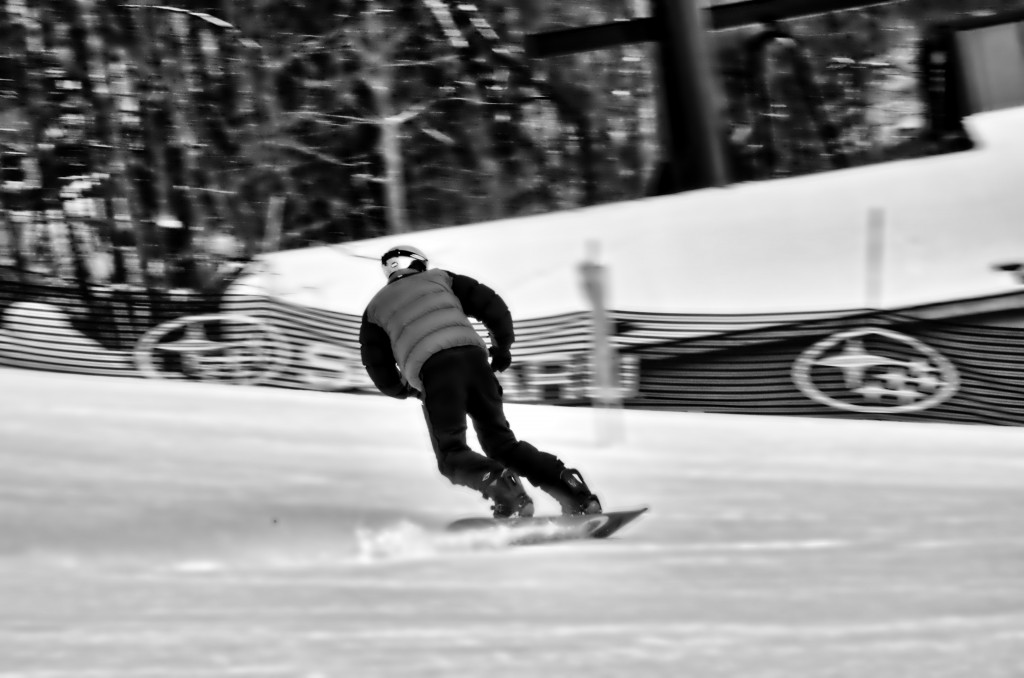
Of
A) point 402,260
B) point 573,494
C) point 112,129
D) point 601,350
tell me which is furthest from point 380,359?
point 112,129

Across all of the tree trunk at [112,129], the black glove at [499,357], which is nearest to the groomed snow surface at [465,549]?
the black glove at [499,357]

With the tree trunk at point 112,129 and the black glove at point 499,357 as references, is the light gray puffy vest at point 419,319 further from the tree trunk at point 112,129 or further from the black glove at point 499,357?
the tree trunk at point 112,129

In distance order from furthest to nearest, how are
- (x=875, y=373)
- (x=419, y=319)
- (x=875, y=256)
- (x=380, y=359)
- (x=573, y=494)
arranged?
(x=875, y=256) < (x=875, y=373) < (x=380, y=359) < (x=419, y=319) < (x=573, y=494)

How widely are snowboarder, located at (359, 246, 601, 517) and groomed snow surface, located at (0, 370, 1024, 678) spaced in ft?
0.81

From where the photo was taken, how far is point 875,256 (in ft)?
31.8

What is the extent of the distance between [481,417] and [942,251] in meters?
5.44

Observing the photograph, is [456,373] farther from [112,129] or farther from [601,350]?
[112,129]

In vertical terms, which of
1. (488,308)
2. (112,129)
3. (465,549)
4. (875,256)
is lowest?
(465,549)

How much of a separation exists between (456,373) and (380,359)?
359mm

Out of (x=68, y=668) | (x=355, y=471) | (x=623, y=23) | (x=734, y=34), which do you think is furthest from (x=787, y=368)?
(x=734, y=34)

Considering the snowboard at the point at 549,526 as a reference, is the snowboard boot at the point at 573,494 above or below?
above

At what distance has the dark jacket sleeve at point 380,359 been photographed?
17.0 ft

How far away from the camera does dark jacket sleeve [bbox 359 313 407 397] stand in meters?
5.19

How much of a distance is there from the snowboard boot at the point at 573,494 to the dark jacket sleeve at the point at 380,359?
76 cm
